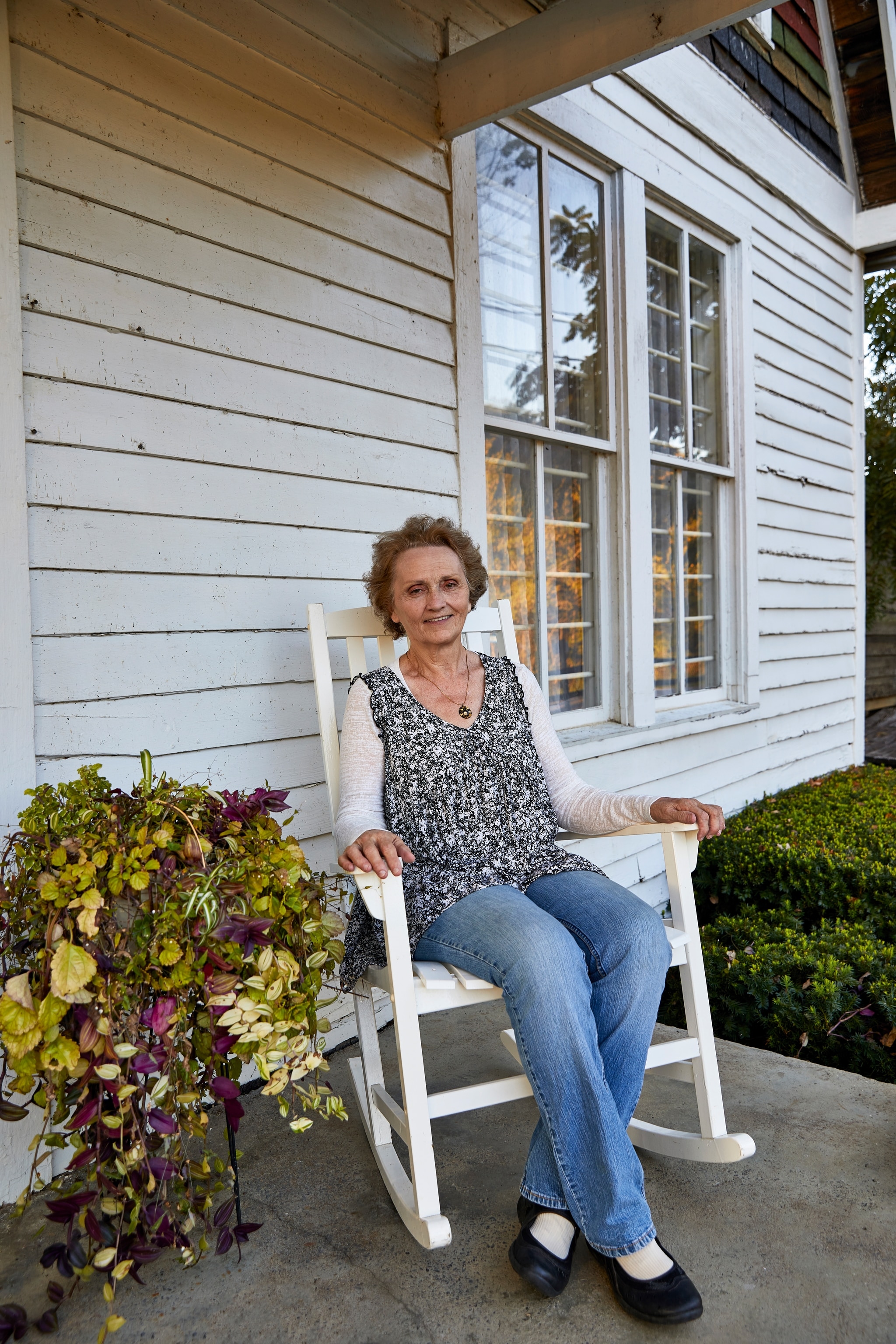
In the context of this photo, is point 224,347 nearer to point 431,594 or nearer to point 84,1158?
point 431,594

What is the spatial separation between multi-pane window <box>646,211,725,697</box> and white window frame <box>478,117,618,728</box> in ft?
1.18

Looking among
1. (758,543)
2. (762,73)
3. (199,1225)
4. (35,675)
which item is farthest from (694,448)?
(199,1225)

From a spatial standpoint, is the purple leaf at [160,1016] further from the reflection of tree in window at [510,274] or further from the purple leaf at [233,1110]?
the reflection of tree in window at [510,274]

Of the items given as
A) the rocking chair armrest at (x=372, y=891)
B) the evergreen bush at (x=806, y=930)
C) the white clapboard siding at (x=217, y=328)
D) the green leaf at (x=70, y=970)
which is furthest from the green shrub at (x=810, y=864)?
the green leaf at (x=70, y=970)

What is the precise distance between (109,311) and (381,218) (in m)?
0.96

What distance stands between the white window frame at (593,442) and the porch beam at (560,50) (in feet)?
1.47

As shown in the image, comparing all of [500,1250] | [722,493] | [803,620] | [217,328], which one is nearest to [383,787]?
[500,1250]

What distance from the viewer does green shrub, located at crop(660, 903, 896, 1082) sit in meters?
2.48

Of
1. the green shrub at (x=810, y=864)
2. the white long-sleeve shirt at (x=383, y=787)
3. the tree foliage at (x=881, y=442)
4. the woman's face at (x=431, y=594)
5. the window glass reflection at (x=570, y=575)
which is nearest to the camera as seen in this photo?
the white long-sleeve shirt at (x=383, y=787)

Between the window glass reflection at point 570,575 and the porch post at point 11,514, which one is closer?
the porch post at point 11,514

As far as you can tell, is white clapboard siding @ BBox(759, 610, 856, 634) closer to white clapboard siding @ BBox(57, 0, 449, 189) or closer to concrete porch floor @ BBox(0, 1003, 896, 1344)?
white clapboard siding @ BBox(57, 0, 449, 189)

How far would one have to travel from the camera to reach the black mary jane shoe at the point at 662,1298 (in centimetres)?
137

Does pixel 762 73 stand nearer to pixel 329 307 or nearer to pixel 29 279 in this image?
pixel 329 307

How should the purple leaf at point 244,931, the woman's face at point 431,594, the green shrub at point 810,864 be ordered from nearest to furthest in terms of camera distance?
1. the purple leaf at point 244,931
2. the woman's face at point 431,594
3. the green shrub at point 810,864
